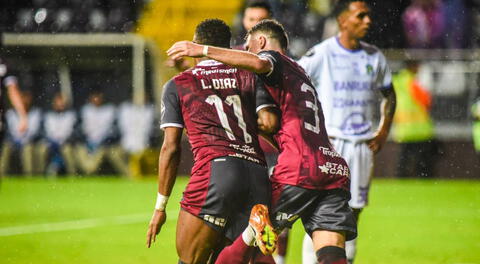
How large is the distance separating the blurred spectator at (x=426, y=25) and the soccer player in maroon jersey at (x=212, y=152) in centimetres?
1526

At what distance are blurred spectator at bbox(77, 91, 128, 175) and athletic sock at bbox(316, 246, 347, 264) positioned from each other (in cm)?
1573

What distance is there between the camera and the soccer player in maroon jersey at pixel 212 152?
16.9ft

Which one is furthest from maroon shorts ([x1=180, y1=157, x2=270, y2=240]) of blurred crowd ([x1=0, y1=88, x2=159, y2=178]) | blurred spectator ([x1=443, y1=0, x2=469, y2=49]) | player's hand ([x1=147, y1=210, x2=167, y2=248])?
blurred spectator ([x1=443, y1=0, x2=469, y2=49])

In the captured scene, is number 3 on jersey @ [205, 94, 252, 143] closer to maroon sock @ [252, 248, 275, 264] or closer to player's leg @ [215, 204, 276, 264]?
player's leg @ [215, 204, 276, 264]

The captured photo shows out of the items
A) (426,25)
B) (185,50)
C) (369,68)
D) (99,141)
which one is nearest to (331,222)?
(185,50)

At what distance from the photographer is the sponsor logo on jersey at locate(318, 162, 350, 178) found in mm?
5148

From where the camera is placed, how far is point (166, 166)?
5270 mm

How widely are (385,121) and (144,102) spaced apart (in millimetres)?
13604

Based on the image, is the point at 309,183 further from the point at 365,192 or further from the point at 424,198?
the point at 424,198

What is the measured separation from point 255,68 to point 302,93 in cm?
48

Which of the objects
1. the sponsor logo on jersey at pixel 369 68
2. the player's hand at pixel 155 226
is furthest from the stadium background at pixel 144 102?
the player's hand at pixel 155 226

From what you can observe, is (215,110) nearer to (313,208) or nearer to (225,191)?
(225,191)

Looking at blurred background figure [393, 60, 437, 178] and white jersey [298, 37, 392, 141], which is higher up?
white jersey [298, 37, 392, 141]

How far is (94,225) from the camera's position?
11.7 m
